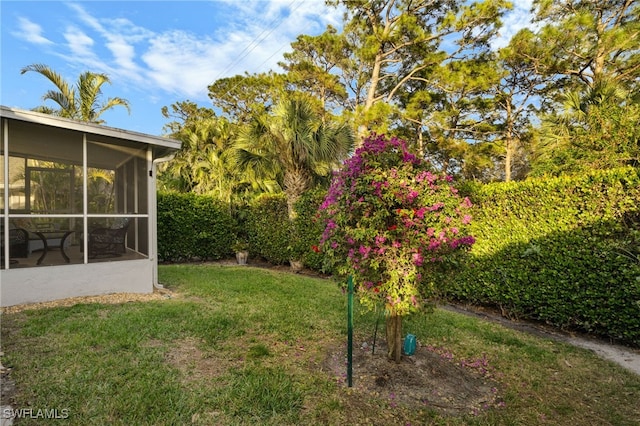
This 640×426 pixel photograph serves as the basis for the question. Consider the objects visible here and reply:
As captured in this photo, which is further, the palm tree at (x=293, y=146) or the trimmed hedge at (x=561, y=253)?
the palm tree at (x=293, y=146)

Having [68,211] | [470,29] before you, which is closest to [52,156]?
[68,211]

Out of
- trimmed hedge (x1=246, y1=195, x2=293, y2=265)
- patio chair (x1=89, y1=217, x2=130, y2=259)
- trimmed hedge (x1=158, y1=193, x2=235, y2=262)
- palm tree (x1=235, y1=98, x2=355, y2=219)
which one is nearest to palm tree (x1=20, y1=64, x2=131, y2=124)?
trimmed hedge (x1=158, y1=193, x2=235, y2=262)

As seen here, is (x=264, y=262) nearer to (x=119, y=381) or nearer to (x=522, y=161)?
(x=119, y=381)

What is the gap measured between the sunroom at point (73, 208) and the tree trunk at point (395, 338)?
4957 mm

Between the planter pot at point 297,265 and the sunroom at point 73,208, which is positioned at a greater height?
the sunroom at point 73,208

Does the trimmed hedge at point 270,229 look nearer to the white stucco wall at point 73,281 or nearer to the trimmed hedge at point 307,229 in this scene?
the trimmed hedge at point 307,229

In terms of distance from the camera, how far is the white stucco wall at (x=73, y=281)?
5045 mm

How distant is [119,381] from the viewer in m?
2.88

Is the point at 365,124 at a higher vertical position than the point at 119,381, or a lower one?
higher

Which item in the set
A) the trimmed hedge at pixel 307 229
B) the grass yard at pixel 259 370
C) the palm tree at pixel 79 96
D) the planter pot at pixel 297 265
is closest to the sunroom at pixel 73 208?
the grass yard at pixel 259 370

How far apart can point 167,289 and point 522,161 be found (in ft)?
74.5

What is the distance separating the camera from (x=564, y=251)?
4.94 meters

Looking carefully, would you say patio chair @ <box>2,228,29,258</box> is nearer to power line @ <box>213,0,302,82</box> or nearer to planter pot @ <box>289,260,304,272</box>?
planter pot @ <box>289,260,304,272</box>

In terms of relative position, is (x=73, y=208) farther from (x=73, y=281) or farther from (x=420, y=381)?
(x=420, y=381)
